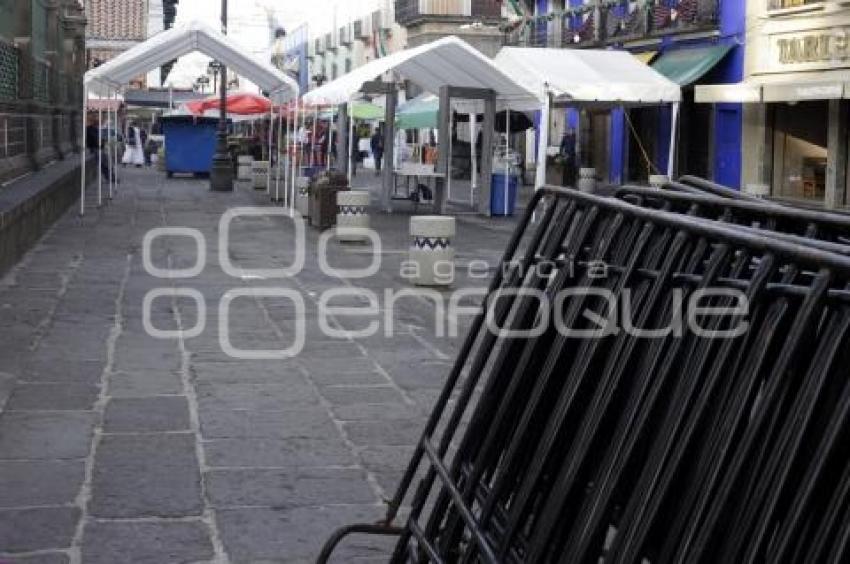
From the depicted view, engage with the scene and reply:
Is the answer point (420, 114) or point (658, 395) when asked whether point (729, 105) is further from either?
point (658, 395)

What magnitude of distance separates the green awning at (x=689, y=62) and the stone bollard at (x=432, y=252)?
1365 centimetres

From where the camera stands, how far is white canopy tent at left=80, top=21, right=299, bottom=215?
735 inches

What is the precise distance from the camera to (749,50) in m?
23.9

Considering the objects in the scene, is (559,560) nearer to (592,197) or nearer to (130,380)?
(592,197)

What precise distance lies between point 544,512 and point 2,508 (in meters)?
2.86

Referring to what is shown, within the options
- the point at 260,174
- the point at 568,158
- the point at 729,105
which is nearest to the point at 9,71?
the point at 260,174

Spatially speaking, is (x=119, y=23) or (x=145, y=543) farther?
(x=119, y=23)

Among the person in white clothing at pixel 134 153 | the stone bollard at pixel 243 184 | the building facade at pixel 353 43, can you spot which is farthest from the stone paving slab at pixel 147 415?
the building facade at pixel 353 43

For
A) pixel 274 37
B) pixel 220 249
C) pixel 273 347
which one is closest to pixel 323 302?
pixel 273 347

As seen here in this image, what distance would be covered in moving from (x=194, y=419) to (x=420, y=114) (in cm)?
1808

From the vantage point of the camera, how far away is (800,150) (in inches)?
915

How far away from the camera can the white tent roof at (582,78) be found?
18.6 metres

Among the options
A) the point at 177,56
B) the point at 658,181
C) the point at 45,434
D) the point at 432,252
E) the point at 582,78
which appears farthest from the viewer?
the point at 177,56

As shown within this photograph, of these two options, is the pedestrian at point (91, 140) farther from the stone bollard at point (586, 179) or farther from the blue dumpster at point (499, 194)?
the blue dumpster at point (499, 194)
